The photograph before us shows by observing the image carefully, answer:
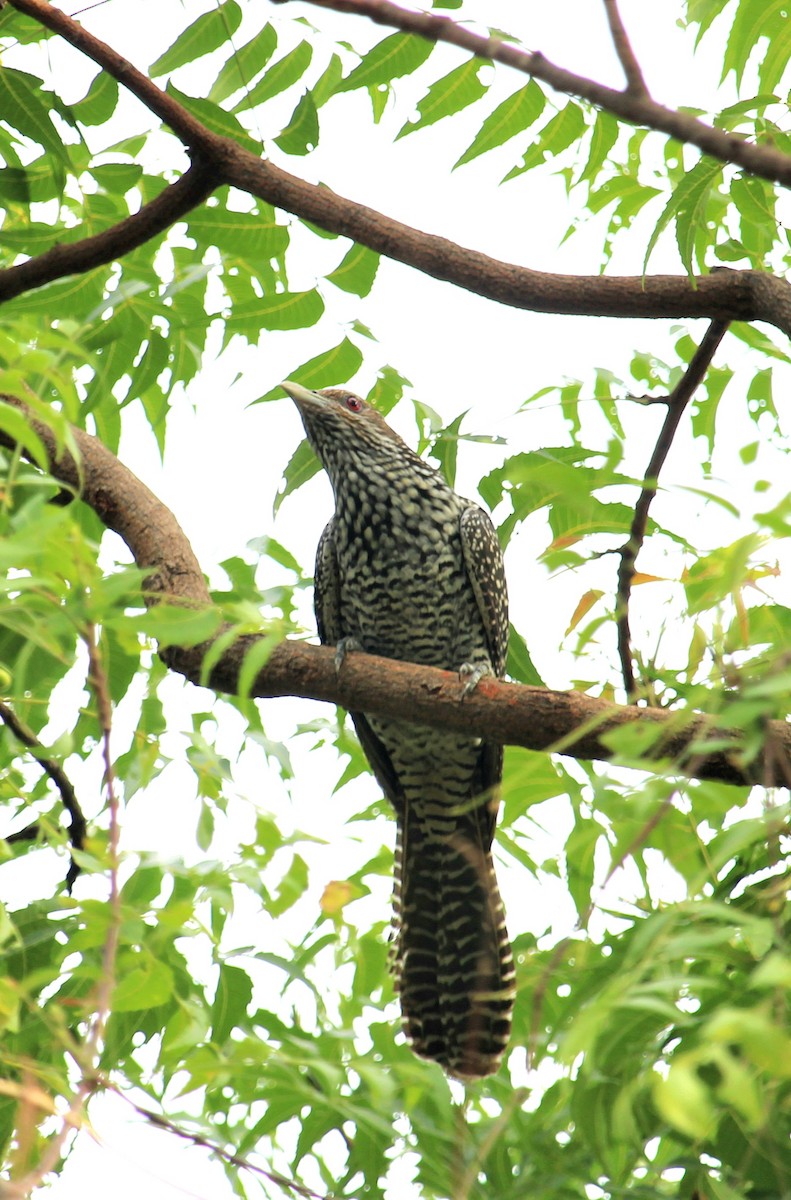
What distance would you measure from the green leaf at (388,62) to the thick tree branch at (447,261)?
1.05ft

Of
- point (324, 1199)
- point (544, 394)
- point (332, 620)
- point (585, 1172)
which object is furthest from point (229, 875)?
point (332, 620)

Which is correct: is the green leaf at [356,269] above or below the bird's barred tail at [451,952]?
above

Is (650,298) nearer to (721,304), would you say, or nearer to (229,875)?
(721,304)

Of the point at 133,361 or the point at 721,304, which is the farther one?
the point at 133,361

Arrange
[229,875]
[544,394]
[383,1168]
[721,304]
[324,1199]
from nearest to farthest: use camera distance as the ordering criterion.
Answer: [229,875] → [324,1199] → [383,1168] → [721,304] → [544,394]

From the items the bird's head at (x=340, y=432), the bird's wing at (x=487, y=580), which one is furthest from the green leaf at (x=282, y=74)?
the bird's wing at (x=487, y=580)

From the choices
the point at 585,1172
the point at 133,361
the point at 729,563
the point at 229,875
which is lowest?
the point at 585,1172

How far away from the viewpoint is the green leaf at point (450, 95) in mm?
3820

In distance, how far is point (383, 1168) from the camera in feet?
10.4

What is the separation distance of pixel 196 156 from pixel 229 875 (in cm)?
230

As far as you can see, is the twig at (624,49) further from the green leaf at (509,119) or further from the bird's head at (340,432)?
the bird's head at (340,432)

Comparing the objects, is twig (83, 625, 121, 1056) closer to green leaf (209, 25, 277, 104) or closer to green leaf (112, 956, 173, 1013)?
green leaf (112, 956, 173, 1013)

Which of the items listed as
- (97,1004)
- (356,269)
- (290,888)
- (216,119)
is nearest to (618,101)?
(290,888)

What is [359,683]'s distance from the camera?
12.2 feet
